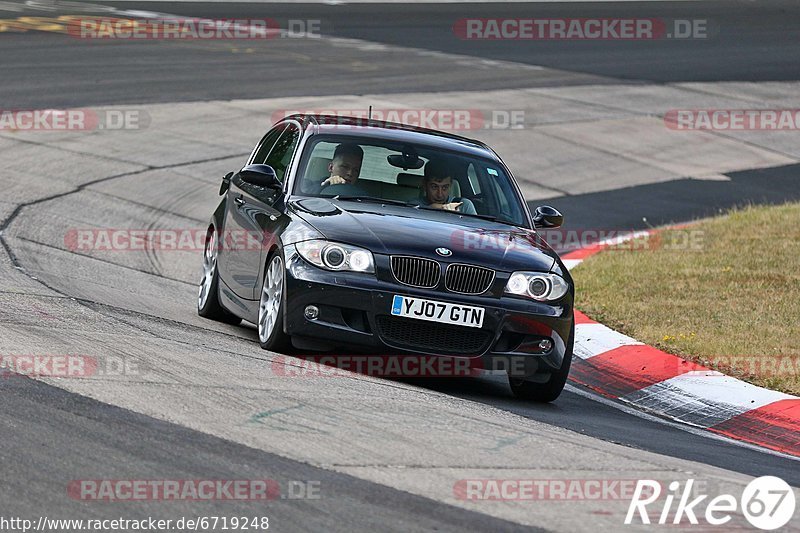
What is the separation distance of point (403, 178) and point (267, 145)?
5.39ft

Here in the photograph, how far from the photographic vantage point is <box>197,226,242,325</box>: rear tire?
1048 cm

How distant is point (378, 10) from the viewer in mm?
34781

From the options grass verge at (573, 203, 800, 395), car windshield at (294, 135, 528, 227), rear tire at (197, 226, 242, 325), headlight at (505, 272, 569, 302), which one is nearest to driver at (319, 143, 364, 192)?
car windshield at (294, 135, 528, 227)

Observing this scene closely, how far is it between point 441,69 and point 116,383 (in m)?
20.3

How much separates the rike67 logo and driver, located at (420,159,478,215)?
3686mm

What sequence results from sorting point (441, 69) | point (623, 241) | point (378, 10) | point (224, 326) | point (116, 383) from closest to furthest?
1. point (116, 383)
2. point (224, 326)
3. point (623, 241)
4. point (441, 69)
5. point (378, 10)

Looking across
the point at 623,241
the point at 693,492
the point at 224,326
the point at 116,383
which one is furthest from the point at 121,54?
the point at 693,492

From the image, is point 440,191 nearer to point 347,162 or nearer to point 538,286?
point 347,162

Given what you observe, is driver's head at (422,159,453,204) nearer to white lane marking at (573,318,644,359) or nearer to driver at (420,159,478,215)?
driver at (420,159,478,215)

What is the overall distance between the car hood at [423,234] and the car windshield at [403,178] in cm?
21

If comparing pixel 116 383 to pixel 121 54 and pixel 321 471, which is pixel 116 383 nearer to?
pixel 321 471

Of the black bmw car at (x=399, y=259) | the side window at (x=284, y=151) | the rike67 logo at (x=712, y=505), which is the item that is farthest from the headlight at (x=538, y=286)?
the rike67 logo at (x=712, y=505)

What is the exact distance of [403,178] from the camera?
31.2 feet

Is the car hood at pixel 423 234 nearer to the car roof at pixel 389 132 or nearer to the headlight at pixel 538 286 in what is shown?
the headlight at pixel 538 286
